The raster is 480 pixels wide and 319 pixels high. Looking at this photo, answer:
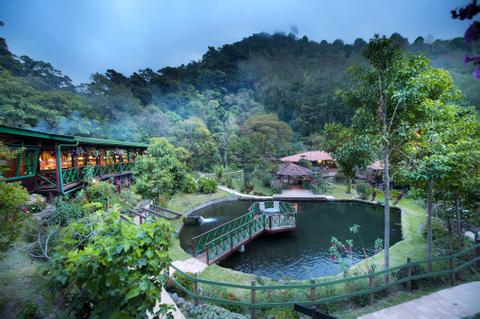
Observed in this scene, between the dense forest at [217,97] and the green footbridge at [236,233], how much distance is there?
261 inches

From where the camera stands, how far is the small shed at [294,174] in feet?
68.9

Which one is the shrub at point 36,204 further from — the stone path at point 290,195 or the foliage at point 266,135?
the foliage at point 266,135

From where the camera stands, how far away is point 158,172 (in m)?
13.2

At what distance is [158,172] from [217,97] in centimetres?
3867

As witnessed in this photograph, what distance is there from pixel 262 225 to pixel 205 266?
4237 millimetres

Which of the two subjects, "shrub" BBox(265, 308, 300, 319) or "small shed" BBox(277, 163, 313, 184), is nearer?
"shrub" BBox(265, 308, 300, 319)

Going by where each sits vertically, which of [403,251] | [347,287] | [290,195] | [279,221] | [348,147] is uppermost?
[348,147]

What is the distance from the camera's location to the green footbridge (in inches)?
352

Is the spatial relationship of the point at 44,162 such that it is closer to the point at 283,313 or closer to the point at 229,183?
the point at 283,313

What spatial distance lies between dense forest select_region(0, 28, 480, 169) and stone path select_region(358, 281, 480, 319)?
203 inches

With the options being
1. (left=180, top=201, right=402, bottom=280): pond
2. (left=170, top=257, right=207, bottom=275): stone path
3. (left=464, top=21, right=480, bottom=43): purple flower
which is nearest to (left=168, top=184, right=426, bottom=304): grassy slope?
(left=170, top=257, right=207, bottom=275): stone path

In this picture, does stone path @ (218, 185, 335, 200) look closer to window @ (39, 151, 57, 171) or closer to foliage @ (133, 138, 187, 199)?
foliage @ (133, 138, 187, 199)

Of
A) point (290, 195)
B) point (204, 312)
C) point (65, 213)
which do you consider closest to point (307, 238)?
point (204, 312)

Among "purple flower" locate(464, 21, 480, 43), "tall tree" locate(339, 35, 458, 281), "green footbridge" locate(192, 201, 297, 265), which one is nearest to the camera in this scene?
"purple flower" locate(464, 21, 480, 43)
